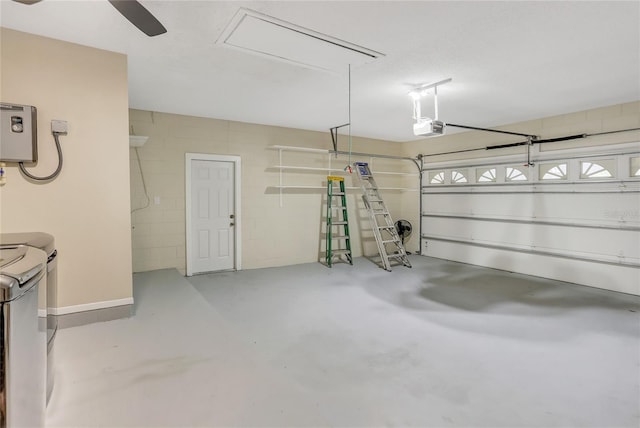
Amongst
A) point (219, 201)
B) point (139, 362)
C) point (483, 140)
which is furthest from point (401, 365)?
point (483, 140)

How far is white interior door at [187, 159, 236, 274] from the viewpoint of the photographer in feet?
17.4

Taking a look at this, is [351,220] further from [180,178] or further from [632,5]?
[632,5]

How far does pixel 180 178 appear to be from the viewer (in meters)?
5.12

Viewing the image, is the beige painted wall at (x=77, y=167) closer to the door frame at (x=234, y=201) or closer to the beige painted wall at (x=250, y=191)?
the beige painted wall at (x=250, y=191)

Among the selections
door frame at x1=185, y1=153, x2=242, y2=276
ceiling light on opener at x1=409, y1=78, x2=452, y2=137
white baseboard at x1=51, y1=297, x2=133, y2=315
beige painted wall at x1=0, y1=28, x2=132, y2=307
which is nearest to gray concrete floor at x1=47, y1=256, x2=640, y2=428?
white baseboard at x1=51, y1=297, x2=133, y2=315

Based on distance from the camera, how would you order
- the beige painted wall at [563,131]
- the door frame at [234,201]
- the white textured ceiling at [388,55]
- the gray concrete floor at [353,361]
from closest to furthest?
the gray concrete floor at [353,361]
the white textured ceiling at [388,55]
the beige painted wall at [563,131]
the door frame at [234,201]

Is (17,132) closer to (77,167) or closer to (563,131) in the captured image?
(77,167)

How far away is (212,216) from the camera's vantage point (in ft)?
17.9

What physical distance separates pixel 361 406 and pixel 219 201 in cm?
421

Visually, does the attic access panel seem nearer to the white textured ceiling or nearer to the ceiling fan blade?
the white textured ceiling

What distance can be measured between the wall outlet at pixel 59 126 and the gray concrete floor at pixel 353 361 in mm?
1627

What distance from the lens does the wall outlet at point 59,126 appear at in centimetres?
261

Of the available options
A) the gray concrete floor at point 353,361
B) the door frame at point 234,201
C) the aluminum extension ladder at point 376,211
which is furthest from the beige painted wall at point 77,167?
the aluminum extension ladder at point 376,211

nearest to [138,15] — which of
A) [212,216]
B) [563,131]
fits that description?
[212,216]
